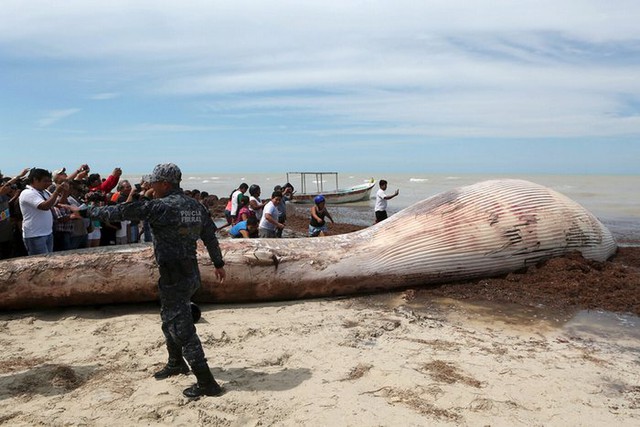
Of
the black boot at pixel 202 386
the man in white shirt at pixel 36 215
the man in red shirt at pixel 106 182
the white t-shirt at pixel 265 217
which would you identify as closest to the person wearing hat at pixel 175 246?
the black boot at pixel 202 386

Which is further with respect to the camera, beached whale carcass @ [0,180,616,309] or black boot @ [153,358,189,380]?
beached whale carcass @ [0,180,616,309]

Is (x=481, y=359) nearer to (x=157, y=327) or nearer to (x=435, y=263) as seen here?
(x=435, y=263)

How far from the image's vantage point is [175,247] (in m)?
4.10

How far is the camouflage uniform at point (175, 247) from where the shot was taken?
13.1 ft

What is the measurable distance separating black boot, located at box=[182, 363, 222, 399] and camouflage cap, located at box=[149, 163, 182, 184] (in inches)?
58.0

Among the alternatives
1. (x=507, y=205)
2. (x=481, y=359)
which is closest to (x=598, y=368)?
(x=481, y=359)

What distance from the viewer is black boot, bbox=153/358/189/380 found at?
4436mm

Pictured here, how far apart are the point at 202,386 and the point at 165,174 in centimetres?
167

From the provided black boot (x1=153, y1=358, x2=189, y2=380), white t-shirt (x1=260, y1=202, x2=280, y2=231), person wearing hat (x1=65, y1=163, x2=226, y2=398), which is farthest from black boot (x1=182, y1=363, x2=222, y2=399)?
white t-shirt (x1=260, y1=202, x2=280, y2=231)

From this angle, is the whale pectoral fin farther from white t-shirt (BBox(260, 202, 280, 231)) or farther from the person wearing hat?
white t-shirt (BBox(260, 202, 280, 231))

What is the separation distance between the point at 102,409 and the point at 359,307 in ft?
11.0

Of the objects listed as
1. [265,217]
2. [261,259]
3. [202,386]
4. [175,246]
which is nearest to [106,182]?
[265,217]

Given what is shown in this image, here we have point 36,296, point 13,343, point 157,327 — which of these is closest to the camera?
point 13,343

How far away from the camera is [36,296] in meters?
6.39
